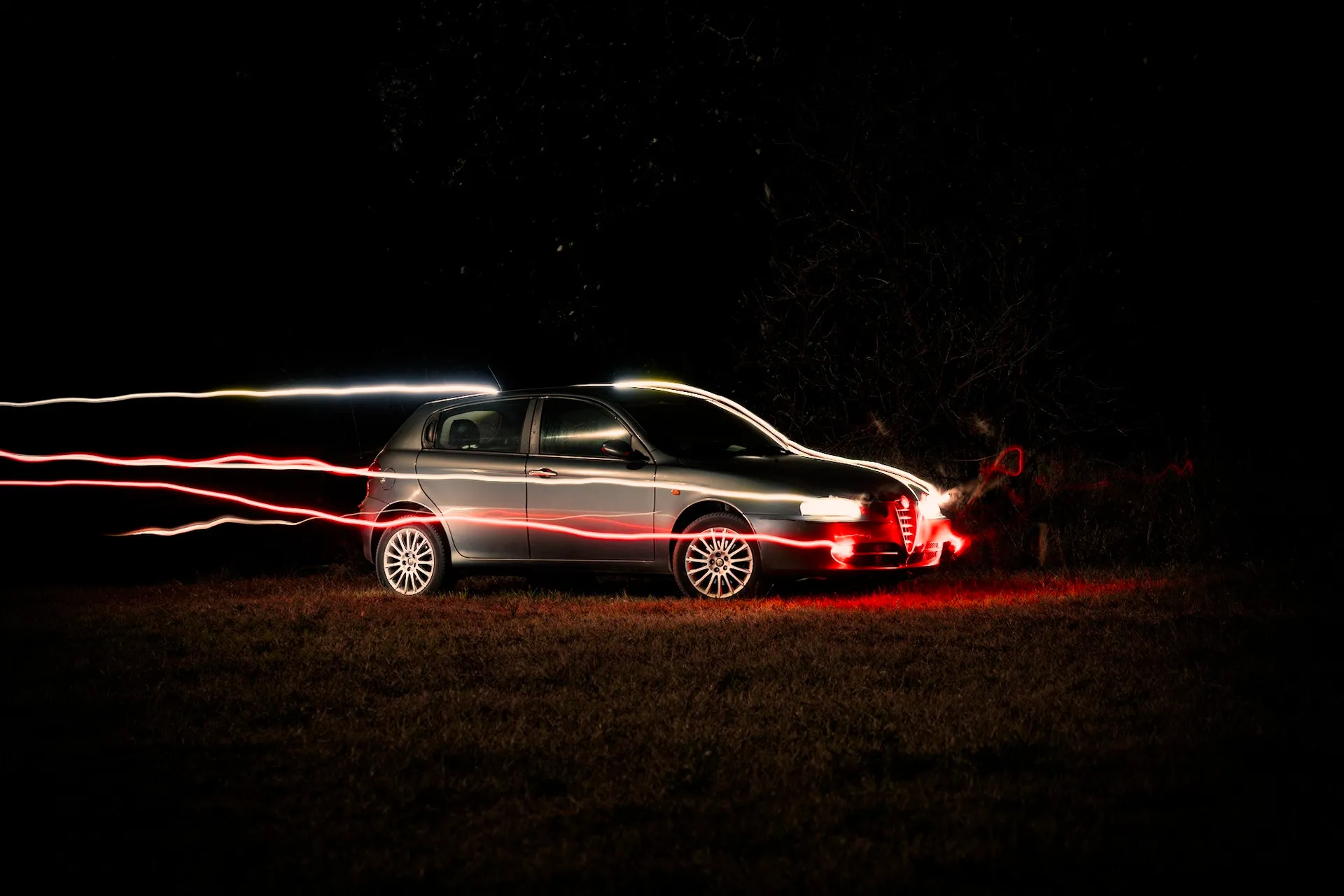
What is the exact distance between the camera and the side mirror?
1302cm

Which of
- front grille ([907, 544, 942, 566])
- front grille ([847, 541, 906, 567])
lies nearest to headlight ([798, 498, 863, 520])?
front grille ([847, 541, 906, 567])

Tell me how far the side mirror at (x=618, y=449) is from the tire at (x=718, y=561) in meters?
0.79

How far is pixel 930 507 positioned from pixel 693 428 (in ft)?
7.07

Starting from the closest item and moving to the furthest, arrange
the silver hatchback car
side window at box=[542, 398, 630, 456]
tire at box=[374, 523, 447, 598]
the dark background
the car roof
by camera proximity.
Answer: the silver hatchback car, side window at box=[542, 398, 630, 456], the car roof, tire at box=[374, 523, 447, 598], the dark background

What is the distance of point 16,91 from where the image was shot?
69.3 feet

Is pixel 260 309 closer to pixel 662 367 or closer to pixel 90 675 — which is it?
pixel 662 367

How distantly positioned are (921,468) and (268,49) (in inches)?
423

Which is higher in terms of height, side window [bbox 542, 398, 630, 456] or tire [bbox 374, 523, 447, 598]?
side window [bbox 542, 398, 630, 456]

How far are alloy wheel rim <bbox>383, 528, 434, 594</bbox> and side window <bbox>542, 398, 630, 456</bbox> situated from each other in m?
1.40

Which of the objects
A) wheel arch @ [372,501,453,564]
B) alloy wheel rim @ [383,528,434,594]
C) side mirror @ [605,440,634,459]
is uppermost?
side mirror @ [605,440,634,459]

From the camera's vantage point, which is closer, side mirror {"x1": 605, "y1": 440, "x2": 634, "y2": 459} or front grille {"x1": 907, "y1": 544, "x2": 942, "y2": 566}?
front grille {"x1": 907, "y1": 544, "x2": 942, "y2": 566}

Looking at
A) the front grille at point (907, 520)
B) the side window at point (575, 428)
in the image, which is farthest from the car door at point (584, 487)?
the front grille at point (907, 520)

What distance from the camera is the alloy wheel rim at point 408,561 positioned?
1379cm

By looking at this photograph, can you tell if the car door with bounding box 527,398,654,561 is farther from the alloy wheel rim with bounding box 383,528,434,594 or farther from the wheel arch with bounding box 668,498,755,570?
the alloy wheel rim with bounding box 383,528,434,594
